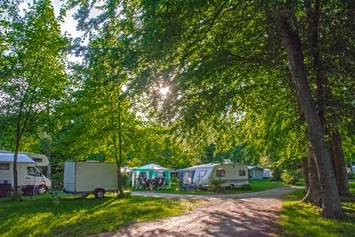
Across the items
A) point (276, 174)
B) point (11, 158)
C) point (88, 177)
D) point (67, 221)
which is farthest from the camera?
point (276, 174)

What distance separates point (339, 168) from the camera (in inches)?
605

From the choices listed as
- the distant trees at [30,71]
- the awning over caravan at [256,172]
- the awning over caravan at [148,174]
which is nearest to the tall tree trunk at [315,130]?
the distant trees at [30,71]

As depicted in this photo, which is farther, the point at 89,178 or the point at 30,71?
the point at 89,178

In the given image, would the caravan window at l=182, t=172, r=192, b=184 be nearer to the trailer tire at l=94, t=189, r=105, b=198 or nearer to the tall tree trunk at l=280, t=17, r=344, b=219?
the trailer tire at l=94, t=189, r=105, b=198

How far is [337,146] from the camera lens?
15.6 meters

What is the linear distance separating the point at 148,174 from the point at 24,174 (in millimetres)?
11562

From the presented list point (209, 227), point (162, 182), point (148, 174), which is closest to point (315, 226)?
point (209, 227)

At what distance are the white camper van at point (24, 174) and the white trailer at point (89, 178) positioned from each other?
149 inches

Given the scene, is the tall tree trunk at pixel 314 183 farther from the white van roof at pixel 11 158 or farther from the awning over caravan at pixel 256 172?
the awning over caravan at pixel 256 172

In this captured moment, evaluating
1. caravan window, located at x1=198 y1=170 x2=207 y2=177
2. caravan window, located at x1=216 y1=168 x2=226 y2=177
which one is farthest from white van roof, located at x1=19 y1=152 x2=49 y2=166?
caravan window, located at x1=216 y1=168 x2=226 y2=177

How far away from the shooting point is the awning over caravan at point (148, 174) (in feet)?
88.9

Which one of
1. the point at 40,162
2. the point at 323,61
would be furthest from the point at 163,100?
the point at 40,162

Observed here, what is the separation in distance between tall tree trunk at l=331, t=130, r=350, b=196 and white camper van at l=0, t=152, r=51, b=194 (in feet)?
58.2

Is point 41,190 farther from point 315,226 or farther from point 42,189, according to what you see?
point 315,226
